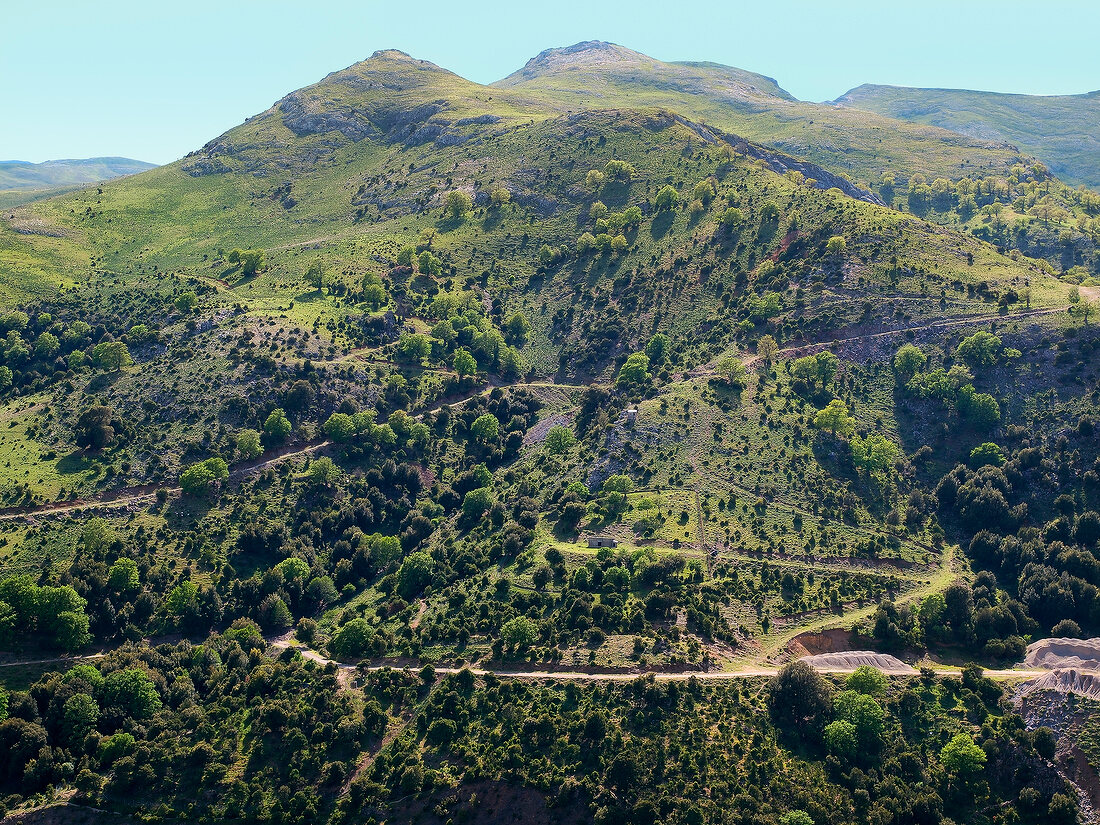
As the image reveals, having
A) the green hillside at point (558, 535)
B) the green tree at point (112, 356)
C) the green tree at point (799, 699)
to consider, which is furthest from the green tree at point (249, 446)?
the green tree at point (799, 699)

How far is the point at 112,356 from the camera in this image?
Answer: 153 metres

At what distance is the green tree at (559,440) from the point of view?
490ft

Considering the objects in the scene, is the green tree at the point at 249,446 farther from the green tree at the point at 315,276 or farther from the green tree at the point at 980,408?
the green tree at the point at 980,408

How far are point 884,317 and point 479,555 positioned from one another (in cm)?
11090

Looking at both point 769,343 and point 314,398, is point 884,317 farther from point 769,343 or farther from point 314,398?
point 314,398

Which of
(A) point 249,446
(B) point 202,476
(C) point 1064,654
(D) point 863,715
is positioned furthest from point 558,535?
(C) point 1064,654

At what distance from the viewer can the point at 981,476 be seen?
12688 centimetres

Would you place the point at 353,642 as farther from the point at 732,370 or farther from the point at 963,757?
the point at 732,370

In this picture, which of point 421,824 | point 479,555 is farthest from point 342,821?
point 479,555

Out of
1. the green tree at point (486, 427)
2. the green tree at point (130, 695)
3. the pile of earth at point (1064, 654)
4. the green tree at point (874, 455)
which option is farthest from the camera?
the green tree at point (486, 427)

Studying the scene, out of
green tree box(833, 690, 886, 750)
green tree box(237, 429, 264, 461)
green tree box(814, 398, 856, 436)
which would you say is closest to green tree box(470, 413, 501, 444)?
green tree box(237, 429, 264, 461)

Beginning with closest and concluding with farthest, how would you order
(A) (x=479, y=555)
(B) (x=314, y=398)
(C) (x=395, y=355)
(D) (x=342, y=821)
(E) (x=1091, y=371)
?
(D) (x=342, y=821) → (A) (x=479, y=555) → (E) (x=1091, y=371) → (B) (x=314, y=398) → (C) (x=395, y=355)

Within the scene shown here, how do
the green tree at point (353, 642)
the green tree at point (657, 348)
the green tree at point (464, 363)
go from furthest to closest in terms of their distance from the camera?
the green tree at point (657, 348)
the green tree at point (464, 363)
the green tree at point (353, 642)

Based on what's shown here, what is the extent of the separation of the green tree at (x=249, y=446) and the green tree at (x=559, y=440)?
6018 cm
